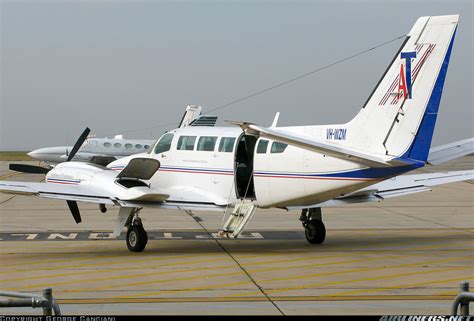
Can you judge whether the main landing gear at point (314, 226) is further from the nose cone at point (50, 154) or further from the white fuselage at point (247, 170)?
the nose cone at point (50, 154)

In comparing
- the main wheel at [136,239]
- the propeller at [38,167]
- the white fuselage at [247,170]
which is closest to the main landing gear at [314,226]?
the white fuselage at [247,170]

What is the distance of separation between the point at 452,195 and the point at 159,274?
29388mm

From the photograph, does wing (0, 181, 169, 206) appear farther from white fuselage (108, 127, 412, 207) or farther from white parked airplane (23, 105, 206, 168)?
white parked airplane (23, 105, 206, 168)

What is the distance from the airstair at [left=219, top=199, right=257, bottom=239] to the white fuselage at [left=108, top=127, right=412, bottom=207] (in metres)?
0.27

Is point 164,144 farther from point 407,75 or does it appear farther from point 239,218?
point 407,75

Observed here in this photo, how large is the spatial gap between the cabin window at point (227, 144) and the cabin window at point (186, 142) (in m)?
1.07

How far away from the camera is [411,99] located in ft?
63.1

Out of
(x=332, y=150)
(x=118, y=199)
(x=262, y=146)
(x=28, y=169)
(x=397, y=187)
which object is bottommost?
(x=397, y=187)

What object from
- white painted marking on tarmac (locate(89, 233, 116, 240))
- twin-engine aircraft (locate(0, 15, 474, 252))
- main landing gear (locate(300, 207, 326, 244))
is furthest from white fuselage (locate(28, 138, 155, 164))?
main landing gear (locate(300, 207, 326, 244))

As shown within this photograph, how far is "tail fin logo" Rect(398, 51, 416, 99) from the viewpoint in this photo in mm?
19312

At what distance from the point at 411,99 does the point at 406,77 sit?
1.89 ft

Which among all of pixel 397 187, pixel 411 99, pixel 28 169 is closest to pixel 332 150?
pixel 411 99

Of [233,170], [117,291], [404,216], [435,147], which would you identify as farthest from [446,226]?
[117,291]

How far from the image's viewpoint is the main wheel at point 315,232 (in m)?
22.4
